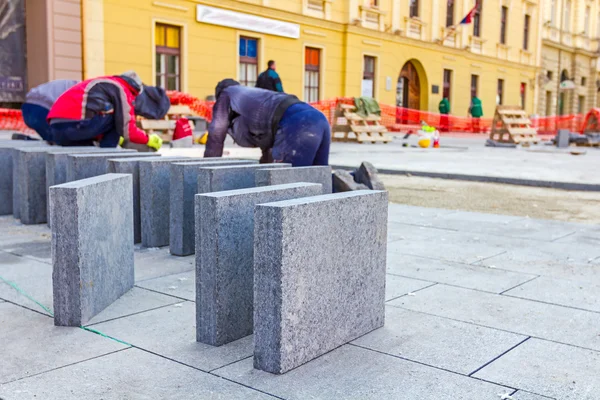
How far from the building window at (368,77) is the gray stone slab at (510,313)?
73.9 feet

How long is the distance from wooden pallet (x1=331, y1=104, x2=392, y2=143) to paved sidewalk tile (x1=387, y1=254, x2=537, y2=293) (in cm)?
1653

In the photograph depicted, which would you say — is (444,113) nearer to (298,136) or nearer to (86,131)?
(86,131)

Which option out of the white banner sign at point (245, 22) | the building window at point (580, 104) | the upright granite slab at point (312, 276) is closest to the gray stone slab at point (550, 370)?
the upright granite slab at point (312, 276)

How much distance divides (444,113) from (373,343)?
2739 cm

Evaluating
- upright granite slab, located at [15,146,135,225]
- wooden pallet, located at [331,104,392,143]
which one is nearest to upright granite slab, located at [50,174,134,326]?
upright granite slab, located at [15,146,135,225]

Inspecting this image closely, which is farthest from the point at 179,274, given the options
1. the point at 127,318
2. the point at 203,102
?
the point at 203,102

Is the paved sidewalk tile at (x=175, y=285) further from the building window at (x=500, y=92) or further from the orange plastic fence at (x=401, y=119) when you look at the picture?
the building window at (x=500, y=92)

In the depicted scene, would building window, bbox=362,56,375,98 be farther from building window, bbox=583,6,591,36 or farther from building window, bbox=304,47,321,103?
building window, bbox=583,6,591,36

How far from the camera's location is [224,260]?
117 inches

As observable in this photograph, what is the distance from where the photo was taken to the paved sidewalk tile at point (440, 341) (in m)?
2.81

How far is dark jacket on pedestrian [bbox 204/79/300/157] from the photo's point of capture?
19.8 ft

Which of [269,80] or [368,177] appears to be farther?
[269,80]

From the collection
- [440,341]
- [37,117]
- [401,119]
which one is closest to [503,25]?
[401,119]

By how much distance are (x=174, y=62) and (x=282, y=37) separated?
4.26m
